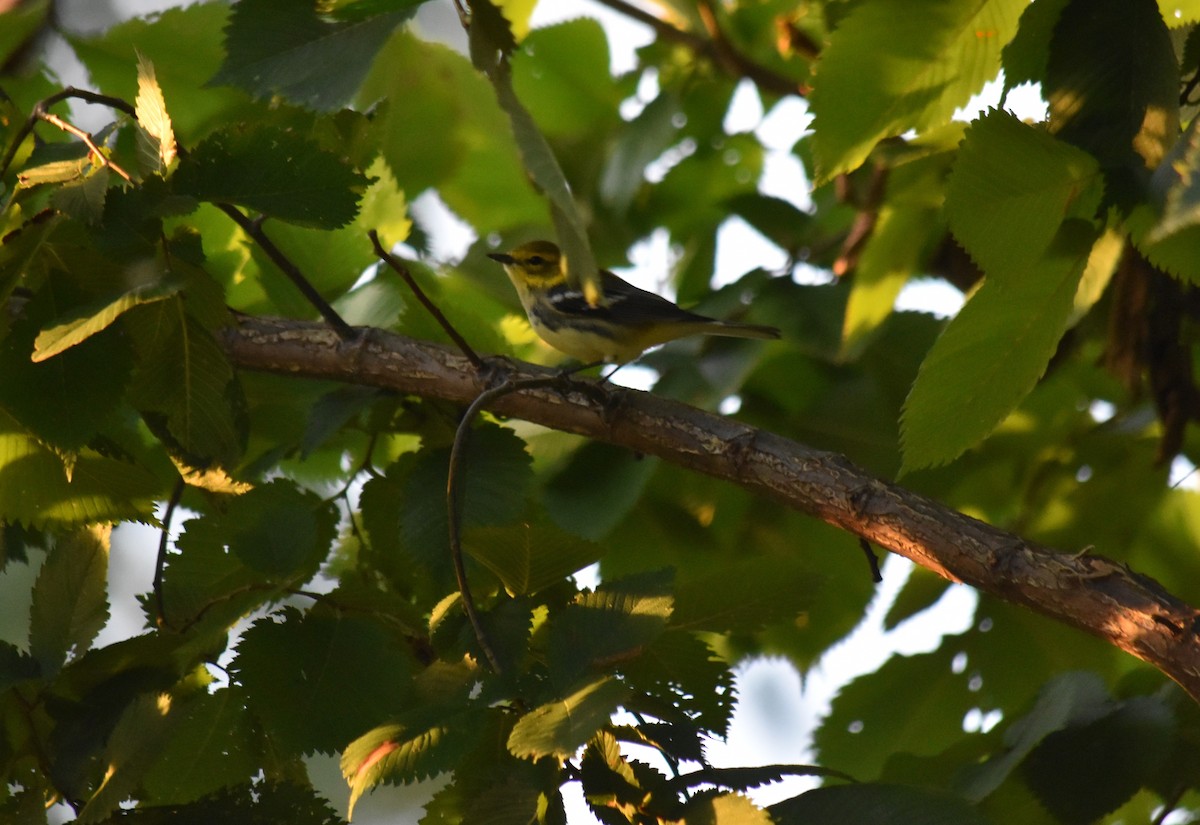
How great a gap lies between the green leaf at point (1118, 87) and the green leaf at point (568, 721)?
0.78 meters

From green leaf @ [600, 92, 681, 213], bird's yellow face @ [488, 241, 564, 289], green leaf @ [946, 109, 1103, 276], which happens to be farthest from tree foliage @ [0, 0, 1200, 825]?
bird's yellow face @ [488, 241, 564, 289]

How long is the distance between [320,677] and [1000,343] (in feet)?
3.26

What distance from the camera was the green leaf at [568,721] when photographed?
1061 mm

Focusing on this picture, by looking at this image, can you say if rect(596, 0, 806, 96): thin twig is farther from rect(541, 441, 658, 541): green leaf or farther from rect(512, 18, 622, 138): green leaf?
rect(541, 441, 658, 541): green leaf

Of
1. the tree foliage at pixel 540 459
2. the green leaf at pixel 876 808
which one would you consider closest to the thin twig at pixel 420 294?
the tree foliage at pixel 540 459

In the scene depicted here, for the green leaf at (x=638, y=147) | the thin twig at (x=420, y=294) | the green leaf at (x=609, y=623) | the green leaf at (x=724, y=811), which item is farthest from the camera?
the green leaf at (x=638, y=147)

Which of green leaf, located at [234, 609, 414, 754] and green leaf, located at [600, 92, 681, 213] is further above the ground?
green leaf, located at [600, 92, 681, 213]

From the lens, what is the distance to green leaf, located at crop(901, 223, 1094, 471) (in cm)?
129

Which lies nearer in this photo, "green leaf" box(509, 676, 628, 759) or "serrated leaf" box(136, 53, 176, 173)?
"green leaf" box(509, 676, 628, 759)

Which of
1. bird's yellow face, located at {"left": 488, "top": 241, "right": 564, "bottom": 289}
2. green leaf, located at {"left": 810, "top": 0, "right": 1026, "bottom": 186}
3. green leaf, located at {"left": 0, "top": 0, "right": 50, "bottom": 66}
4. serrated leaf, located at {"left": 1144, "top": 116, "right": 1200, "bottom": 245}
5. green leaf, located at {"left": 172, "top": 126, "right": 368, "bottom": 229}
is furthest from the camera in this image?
bird's yellow face, located at {"left": 488, "top": 241, "right": 564, "bottom": 289}

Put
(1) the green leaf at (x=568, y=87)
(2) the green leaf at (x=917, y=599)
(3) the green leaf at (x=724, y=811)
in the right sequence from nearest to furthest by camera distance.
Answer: (3) the green leaf at (x=724, y=811), (2) the green leaf at (x=917, y=599), (1) the green leaf at (x=568, y=87)

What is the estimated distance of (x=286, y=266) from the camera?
1.83 m

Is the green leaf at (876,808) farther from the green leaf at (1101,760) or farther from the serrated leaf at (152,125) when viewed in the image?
the serrated leaf at (152,125)

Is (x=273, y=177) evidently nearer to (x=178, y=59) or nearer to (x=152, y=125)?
(x=152, y=125)
